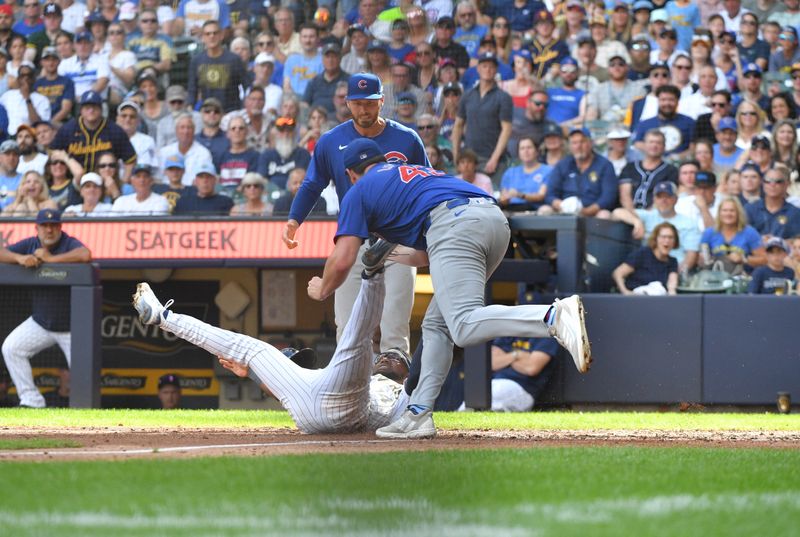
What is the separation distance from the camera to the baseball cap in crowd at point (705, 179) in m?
11.9

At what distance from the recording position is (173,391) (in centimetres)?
1394

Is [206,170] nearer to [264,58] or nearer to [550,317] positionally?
[264,58]

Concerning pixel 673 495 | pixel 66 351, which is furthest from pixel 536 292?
pixel 673 495

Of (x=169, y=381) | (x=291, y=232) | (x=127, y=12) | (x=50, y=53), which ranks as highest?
(x=127, y=12)

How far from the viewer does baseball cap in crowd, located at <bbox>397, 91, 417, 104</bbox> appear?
44.3 ft

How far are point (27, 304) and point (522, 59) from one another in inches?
221

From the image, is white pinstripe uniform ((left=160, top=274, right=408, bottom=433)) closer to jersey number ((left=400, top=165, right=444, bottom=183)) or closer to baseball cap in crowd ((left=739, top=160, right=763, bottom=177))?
jersey number ((left=400, top=165, right=444, bottom=183))

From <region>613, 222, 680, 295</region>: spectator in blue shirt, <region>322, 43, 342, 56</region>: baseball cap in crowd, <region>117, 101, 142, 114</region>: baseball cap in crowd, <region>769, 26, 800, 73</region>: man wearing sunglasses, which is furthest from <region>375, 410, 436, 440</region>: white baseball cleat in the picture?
<region>117, 101, 142, 114</region>: baseball cap in crowd

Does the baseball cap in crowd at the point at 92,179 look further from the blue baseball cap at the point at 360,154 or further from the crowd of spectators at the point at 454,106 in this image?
the blue baseball cap at the point at 360,154

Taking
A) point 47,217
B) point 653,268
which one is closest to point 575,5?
point 653,268

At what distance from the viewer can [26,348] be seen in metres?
11.8

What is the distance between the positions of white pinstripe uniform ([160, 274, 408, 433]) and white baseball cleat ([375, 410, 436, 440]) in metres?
0.26

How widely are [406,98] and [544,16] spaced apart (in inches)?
71.5

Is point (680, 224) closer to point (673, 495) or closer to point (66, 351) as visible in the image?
point (66, 351)
